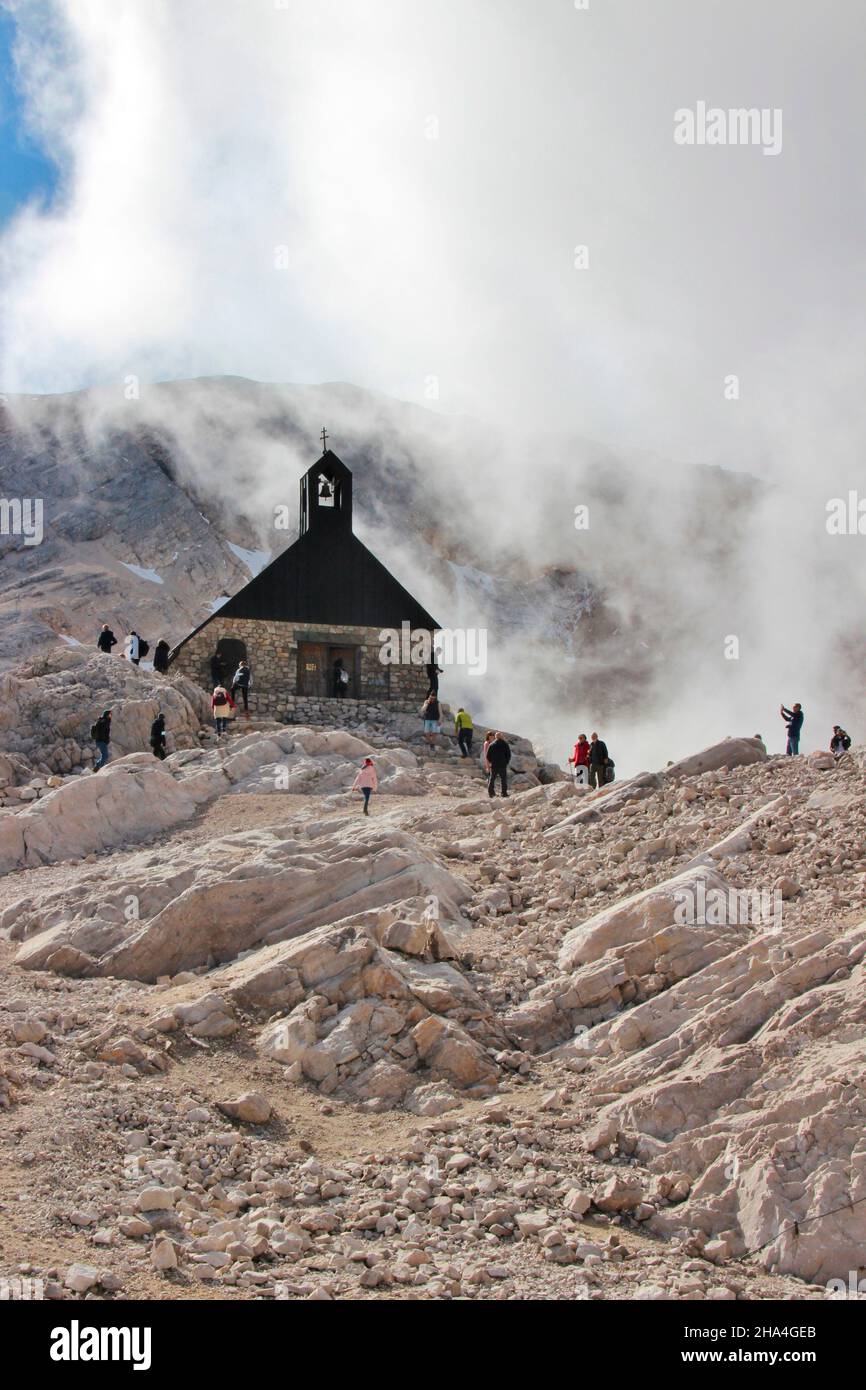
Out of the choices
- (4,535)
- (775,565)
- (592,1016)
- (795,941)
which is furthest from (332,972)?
(775,565)

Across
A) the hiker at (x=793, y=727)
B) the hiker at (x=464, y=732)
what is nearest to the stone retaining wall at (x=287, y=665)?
the hiker at (x=464, y=732)

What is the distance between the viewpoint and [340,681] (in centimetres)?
3588

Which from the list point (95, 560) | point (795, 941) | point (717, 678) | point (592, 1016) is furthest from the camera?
point (717, 678)

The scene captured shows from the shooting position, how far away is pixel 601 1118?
35.8 ft

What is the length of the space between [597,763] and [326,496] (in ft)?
63.4

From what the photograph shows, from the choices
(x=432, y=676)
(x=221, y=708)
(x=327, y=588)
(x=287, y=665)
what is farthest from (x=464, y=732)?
(x=327, y=588)

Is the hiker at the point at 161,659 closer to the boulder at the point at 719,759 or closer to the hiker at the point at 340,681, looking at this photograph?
the hiker at the point at 340,681

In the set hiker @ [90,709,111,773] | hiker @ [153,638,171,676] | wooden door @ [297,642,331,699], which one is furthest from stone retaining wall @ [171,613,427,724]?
hiker @ [90,709,111,773]

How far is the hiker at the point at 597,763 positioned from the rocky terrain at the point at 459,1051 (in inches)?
112

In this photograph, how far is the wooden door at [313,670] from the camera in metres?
37.4

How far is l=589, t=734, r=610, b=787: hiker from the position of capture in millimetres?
23172
